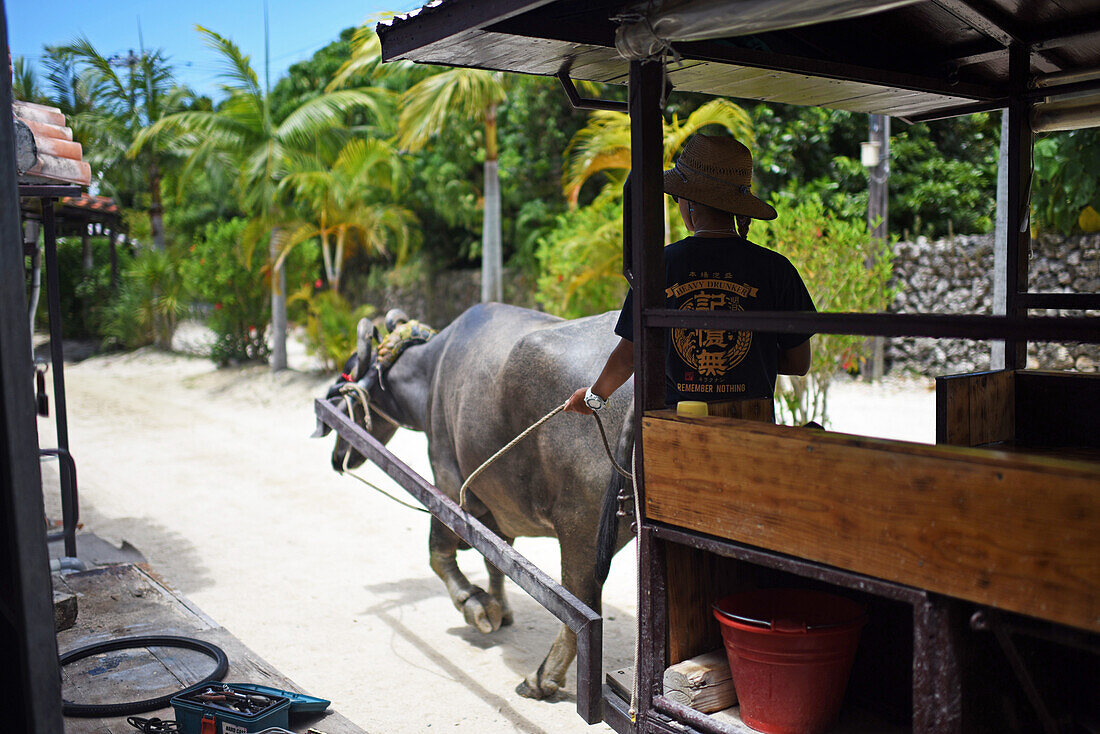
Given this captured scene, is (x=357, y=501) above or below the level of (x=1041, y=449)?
below

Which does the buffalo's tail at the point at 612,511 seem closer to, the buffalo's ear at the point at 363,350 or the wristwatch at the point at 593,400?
the wristwatch at the point at 593,400

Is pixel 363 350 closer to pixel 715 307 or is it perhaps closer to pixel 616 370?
pixel 616 370

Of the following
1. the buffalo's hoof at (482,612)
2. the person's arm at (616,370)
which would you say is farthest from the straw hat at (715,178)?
the buffalo's hoof at (482,612)

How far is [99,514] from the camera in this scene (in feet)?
25.6

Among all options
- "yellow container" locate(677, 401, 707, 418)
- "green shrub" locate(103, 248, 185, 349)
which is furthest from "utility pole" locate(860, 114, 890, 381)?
"green shrub" locate(103, 248, 185, 349)

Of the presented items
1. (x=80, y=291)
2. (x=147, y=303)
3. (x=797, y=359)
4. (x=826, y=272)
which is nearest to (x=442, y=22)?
(x=797, y=359)

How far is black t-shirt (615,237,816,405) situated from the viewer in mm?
2705

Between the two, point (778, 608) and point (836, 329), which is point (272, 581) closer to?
point (778, 608)

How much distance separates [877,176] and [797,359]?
1065 cm

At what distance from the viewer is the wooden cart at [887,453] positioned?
1.70 m

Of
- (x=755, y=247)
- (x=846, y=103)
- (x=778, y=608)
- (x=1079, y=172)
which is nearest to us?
(x=778, y=608)

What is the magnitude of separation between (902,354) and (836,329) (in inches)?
495

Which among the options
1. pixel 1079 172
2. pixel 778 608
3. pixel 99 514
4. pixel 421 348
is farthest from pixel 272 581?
pixel 1079 172

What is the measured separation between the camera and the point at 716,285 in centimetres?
273
